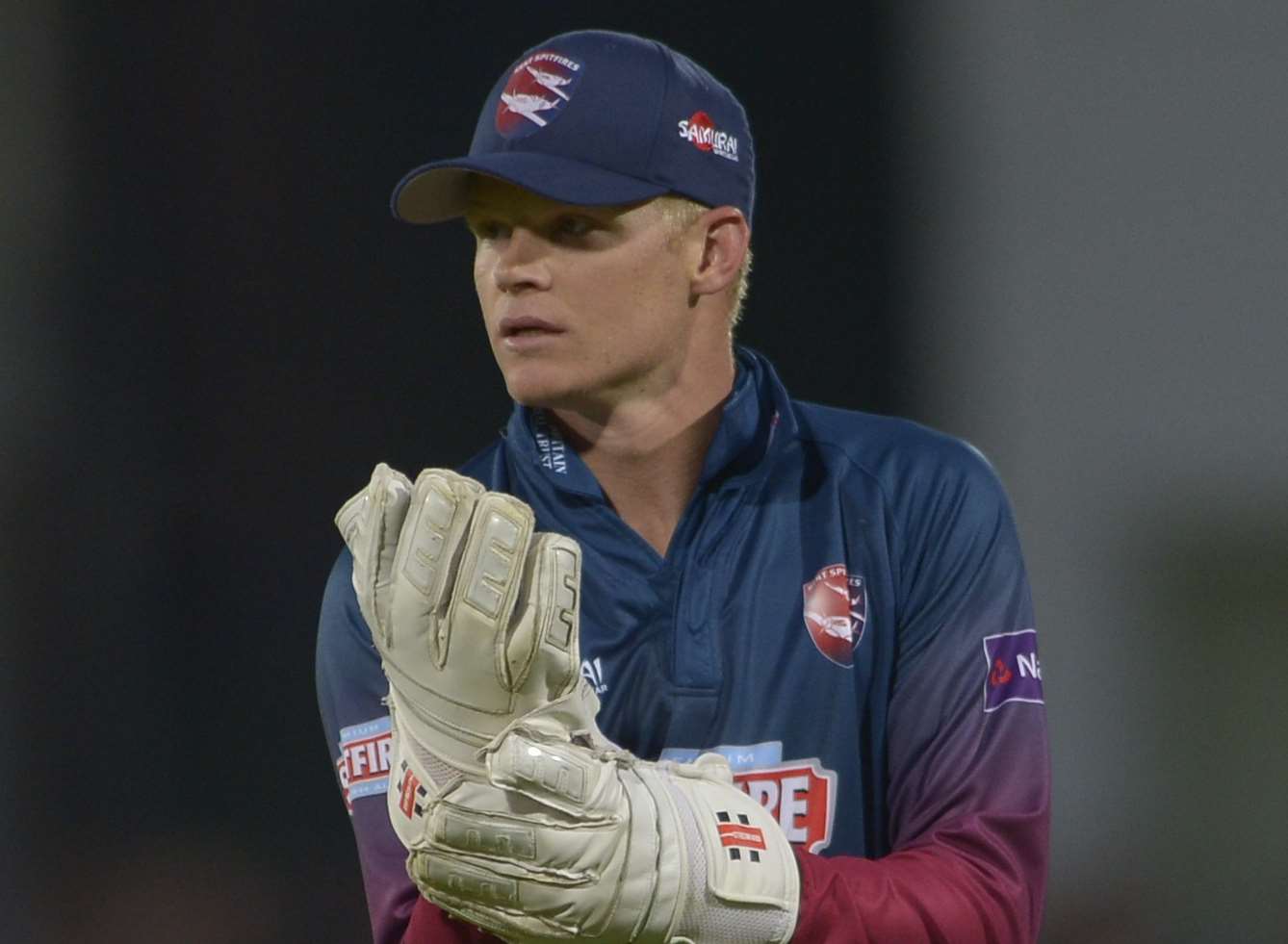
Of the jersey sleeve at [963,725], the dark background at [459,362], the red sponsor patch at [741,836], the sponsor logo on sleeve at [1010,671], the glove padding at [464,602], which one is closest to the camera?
the glove padding at [464,602]

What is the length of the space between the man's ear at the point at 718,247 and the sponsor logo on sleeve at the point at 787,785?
404 mm

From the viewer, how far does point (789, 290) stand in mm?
3078

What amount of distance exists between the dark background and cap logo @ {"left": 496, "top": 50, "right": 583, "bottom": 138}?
126cm

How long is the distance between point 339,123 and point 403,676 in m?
1.79

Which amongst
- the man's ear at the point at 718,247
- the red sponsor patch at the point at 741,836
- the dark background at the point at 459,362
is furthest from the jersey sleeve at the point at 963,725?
the dark background at the point at 459,362

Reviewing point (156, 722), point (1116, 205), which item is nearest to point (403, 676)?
point (156, 722)

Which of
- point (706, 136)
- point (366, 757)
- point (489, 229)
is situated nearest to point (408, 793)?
point (366, 757)

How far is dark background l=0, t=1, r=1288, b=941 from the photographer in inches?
114

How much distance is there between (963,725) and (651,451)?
0.36 m

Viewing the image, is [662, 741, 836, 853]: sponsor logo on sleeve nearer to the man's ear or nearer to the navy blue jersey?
the navy blue jersey

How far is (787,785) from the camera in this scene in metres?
1.71

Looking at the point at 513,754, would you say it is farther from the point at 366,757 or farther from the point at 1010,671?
the point at 1010,671

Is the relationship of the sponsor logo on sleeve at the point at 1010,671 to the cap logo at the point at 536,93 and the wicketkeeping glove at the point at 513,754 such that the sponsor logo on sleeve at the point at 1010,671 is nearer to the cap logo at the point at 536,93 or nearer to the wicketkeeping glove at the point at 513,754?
the wicketkeeping glove at the point at 513,754

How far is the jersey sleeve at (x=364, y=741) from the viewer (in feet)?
5.71
